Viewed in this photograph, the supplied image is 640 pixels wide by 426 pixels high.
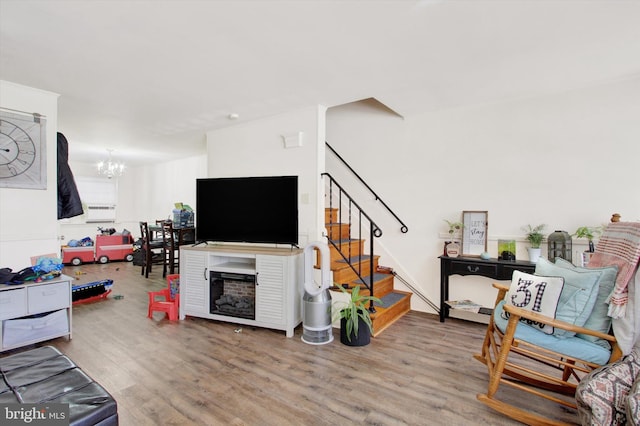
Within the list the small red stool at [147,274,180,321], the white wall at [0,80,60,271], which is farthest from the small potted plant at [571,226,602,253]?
the white wall at [0,80,60,271]

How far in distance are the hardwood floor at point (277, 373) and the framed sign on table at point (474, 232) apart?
80 centimetres

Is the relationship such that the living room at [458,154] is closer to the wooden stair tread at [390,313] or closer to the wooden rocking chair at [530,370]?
the wooden stair tread at [390,313]

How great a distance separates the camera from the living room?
282 centimetres

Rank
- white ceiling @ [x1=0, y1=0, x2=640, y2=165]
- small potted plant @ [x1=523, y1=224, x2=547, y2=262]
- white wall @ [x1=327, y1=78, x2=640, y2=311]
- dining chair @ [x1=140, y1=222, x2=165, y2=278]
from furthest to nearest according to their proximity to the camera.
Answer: dining chair @ [x1=140, y1=222, x2=165, y2=278]
small potted plant @ [x1=523, y1=224, x2=547, y2=262]
white wall @ [x1=327, y1=78, x2=640, y2=311]
white ceiling @ [x1=0, y1=0, x2=640, y2=165]

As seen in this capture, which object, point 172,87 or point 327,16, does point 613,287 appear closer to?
point 327,16

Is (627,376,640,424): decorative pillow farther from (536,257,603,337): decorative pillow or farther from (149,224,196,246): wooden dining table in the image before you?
(149,224,196,246): wooden dining table

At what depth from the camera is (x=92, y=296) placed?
4.31 meters

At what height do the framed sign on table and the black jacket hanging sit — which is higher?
the black jacket hanging

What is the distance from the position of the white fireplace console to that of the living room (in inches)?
18.3

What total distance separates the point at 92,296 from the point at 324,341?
3396mm

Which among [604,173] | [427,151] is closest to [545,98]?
[604,173]

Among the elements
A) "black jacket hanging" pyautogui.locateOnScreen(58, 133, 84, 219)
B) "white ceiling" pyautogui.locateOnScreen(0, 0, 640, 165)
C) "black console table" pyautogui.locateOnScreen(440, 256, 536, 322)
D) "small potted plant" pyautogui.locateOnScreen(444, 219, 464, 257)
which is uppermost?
"white ceiling" pyautogui.locateOnScreen(0, 0, 640, 165)

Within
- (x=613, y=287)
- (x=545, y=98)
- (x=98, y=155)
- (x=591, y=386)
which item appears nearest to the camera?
(x=591, y=386)

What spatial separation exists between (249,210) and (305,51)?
5.84 ft
